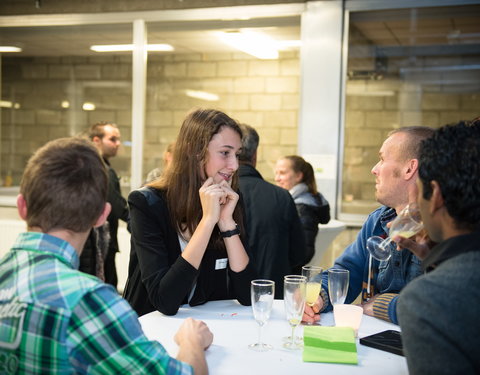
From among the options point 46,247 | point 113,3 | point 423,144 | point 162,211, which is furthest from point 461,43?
point 46,247

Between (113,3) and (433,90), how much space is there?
11.7 feet

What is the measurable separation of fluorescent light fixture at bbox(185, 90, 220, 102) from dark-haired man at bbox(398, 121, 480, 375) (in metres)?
6.37

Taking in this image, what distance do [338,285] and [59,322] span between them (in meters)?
0.99

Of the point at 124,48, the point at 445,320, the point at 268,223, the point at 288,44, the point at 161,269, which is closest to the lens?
the point at 445,320

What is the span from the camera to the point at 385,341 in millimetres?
1574

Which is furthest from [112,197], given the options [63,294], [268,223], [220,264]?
[63,294]

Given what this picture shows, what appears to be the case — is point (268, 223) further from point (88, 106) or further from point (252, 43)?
point (88, 106)

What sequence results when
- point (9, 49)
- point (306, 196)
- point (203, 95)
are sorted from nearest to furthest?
point (306, 196) → point (9, 49) → point (203, 95)

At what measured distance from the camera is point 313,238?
3.81 m

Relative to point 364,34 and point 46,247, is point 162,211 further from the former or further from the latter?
point 364,34

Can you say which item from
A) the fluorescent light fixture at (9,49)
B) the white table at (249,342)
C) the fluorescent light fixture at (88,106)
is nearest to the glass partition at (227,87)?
the fluorescent light fixture at (88,106)

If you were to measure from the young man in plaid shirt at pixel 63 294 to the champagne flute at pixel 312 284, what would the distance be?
656mm

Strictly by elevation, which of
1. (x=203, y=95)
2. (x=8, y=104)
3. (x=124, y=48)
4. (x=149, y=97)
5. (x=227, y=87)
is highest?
(x=124, y=48)

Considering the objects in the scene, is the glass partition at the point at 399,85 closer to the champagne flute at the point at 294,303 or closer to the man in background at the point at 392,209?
the man in background at the point at 392,209
